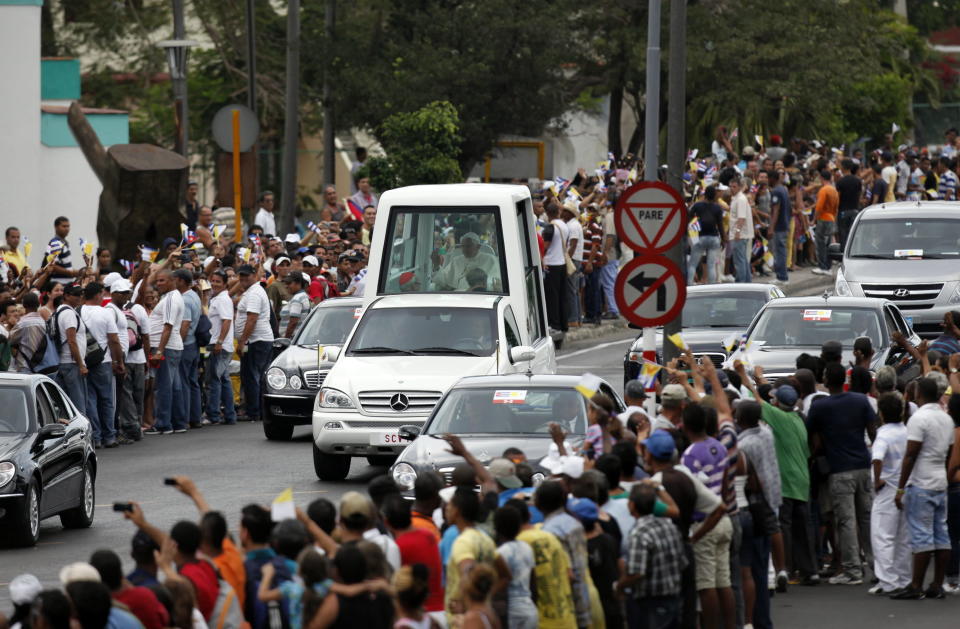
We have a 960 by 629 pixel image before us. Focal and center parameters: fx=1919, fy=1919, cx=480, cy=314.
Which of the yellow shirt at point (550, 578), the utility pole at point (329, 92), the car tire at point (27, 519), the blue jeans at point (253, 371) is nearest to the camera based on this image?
the yellow shirt at point (550, 578)

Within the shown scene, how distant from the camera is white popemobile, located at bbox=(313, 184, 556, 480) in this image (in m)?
18.0

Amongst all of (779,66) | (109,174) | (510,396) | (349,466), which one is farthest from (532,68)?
(510,396)

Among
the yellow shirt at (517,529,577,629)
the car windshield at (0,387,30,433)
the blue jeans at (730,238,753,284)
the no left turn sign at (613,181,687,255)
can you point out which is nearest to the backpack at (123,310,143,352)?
the car windshield at (0,387,30,433)

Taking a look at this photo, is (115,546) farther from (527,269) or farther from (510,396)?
(527,269)

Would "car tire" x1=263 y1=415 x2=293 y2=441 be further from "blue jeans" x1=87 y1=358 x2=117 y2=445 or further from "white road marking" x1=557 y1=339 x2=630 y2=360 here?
"white road marking" x1=557 y1=339 x2=630 y2=360

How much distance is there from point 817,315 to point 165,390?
7514mm

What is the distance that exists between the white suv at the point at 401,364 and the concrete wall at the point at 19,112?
13.8 m

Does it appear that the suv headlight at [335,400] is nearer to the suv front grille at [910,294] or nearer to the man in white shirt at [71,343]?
the man in white shirt at [71,343]

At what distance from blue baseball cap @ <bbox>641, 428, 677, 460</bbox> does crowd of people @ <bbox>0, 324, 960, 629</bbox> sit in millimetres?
21

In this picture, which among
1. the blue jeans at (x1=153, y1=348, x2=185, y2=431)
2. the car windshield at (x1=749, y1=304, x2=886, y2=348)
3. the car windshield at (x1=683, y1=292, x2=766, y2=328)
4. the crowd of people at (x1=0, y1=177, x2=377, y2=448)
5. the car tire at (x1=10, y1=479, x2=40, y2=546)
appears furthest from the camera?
the car windshield at (x1=683, y1=292, x2=766, y2=328)

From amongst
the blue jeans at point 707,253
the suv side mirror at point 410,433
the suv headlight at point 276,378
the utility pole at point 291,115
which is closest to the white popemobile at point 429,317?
the suv headlight at point 276,378

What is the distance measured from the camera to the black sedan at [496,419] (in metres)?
14.8

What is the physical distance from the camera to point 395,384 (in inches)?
709

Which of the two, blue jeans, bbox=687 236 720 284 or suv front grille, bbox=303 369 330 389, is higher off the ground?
blue jeans, bbox=687 236 720 284
